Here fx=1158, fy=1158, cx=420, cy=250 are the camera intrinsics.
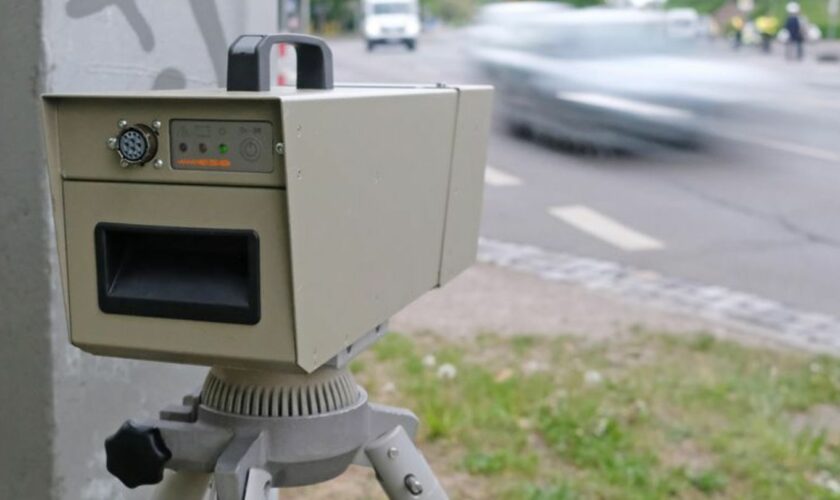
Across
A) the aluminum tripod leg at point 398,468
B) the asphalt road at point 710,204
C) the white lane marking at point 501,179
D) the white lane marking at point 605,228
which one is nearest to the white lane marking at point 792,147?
the asphalt road at point 710,204

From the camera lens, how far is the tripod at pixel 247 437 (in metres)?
1.43

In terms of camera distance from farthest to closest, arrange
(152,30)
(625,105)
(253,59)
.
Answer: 1. (625,105)
2. (152,30)
3. (253,59)

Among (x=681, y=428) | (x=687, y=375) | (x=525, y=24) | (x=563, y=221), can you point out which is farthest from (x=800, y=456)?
(x=525, y=24)

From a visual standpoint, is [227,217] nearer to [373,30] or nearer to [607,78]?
[607,78]

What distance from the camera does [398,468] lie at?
1.60 m

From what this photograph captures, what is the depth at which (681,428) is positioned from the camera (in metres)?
3.80

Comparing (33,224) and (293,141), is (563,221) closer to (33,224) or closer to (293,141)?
(33,224)

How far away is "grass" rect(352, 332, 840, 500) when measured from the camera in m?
3.39

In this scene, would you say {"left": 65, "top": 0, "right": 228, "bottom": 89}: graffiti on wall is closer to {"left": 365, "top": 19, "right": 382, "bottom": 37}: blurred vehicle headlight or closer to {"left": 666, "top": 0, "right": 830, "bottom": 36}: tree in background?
{"left": 365, "top": 19, "right": 382, "bottom": 37}: blurred vehicle headlight

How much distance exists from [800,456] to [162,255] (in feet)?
9.06

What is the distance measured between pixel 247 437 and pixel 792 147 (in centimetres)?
1129

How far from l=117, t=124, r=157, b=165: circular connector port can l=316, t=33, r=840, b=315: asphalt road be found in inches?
211

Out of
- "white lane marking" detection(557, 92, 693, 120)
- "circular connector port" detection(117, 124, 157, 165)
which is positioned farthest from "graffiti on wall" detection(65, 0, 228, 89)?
"white lane marking" detection(557, 92, 693, 120)

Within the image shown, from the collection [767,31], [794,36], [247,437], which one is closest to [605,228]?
[247,437]
